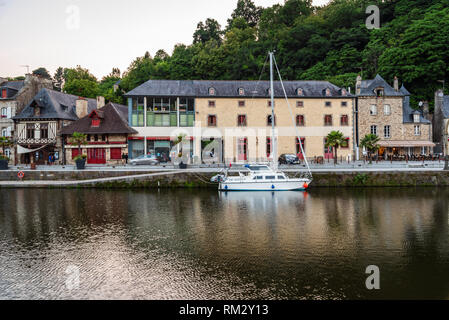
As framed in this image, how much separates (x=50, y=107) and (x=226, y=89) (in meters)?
22.3

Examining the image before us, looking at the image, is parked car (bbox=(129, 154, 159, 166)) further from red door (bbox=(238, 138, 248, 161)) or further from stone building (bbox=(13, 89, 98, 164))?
stone building (bbox=(13, 89, 98, 164))

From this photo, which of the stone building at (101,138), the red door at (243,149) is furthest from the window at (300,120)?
the stone building at (101,138)

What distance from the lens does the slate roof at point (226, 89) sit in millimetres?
42656

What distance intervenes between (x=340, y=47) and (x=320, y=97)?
95.3ft

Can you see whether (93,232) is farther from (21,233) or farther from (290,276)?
(290,276)

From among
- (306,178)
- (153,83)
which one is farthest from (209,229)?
(153,83)

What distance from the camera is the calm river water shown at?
9.84 metres

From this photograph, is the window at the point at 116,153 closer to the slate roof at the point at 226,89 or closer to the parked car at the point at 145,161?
the parked car at the point at 145,161

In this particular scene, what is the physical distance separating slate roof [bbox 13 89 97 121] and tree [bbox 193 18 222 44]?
5242cm

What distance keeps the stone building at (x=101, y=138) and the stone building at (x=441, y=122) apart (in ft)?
132

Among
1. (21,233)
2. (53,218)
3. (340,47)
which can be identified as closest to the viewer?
(21,233)

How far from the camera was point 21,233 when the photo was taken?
16156 millimetres
